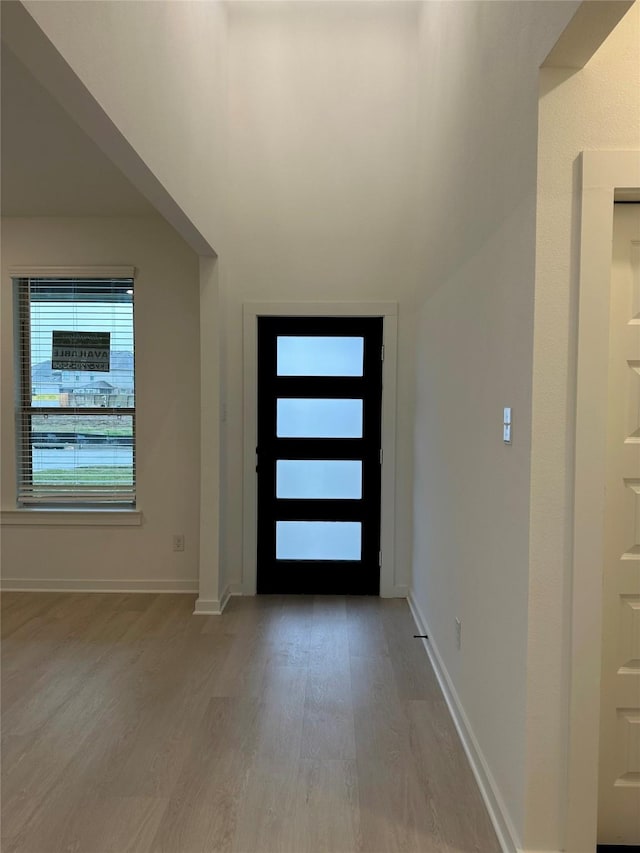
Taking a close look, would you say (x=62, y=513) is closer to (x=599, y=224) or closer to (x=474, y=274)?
(x=474, y=274)

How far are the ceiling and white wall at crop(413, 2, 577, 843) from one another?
1.86 m

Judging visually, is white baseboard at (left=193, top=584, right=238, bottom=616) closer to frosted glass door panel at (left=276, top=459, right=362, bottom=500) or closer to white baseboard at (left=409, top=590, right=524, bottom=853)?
frosted glass door panel at (left=276, top=459, right=362, bottom=500)

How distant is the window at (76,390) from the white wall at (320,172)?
2.82 ft

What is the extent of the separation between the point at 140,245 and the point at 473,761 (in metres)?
3.79

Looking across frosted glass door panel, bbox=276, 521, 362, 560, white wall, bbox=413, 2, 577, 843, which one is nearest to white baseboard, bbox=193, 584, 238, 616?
frosted glass door panel, bbox=276, 521, 362, 560

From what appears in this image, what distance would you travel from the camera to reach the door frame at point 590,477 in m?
1.42

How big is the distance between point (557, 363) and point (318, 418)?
249 cm

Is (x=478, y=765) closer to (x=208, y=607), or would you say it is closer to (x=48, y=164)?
(x=208, y=607)

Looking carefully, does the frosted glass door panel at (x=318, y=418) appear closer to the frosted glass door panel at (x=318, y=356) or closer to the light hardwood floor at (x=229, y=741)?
the frosted glass door panel at (x=318, y=356)

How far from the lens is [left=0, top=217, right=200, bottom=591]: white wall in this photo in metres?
3.85

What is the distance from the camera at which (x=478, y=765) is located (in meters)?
1.94

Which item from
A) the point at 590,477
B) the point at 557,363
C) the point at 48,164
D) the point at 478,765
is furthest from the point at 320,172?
the point at 478,765

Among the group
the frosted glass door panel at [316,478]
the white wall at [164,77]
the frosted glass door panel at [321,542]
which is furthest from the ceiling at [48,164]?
the frosted glass door panel at [321,542]

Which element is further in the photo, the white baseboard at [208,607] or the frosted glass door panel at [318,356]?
the frosted glass door panel at [318,356]
